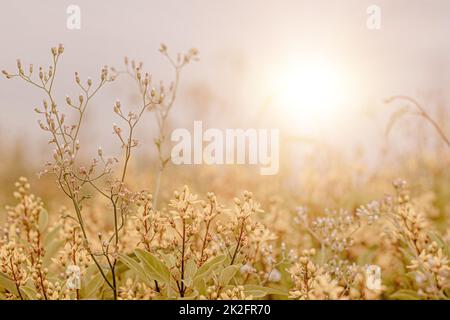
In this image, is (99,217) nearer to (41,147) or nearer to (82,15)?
(41,147)

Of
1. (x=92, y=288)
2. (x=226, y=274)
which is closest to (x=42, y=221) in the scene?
(x=92, y=288)

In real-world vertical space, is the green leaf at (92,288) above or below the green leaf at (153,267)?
below

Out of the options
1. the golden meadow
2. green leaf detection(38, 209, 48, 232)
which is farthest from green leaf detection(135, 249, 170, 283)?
green leaf detection(38, 209, 48, 232)

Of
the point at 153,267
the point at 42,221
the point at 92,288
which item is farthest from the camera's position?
the point at 42,221

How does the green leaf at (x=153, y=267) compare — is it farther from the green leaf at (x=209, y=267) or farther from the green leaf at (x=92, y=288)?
the green leaf at (x=92, y=288)

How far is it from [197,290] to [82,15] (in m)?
0.77

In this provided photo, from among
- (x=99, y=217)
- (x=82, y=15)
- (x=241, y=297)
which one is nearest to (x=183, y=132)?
(x=99, y=217)

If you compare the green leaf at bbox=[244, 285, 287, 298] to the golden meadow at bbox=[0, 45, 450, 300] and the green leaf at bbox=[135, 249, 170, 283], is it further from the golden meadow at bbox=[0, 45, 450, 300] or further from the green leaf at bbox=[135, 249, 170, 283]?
the green leaf at bbox=[135, 249, 170, 283]

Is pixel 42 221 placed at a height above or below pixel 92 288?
above

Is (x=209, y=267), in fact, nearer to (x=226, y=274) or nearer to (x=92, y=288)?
(x=226, y=274)

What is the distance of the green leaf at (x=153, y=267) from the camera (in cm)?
129

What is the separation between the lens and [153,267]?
1295 mm

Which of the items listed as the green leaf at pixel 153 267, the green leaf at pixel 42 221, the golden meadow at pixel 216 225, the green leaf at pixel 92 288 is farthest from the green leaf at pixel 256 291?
the green leaf at pixel 42 221

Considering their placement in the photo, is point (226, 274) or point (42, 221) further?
point (42, 221)
